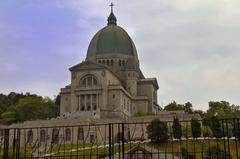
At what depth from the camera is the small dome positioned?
8950 cm

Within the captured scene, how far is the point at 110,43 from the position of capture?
89438mm

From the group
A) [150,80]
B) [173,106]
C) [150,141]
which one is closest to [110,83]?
[150,80]

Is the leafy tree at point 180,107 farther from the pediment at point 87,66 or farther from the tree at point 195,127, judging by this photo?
the tree at point 195,127

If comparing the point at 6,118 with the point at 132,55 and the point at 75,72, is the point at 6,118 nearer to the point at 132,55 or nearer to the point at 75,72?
the point at 75,72

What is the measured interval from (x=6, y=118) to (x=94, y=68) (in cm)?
1778

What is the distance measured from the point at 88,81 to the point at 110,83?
425 cm

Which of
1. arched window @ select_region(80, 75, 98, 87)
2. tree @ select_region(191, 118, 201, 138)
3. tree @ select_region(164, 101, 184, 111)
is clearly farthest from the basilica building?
tree @ select_region(191, 118, 201, 138)

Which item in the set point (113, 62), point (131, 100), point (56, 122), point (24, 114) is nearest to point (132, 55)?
point (113, 62)

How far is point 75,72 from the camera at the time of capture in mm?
78062

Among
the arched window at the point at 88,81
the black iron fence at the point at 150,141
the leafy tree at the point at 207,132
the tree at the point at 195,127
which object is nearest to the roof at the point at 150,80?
Answer: the arched window at the point at 88,81

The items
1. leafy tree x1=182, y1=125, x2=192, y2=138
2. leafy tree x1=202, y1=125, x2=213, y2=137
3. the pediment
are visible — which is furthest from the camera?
the pediment

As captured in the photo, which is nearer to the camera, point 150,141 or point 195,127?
point 195,127

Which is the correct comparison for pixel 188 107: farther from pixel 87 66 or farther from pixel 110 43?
pixel 87 66

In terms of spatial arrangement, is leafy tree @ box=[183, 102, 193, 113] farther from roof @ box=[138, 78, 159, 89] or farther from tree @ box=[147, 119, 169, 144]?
tree @ box=[147, 119, 169, 144]
